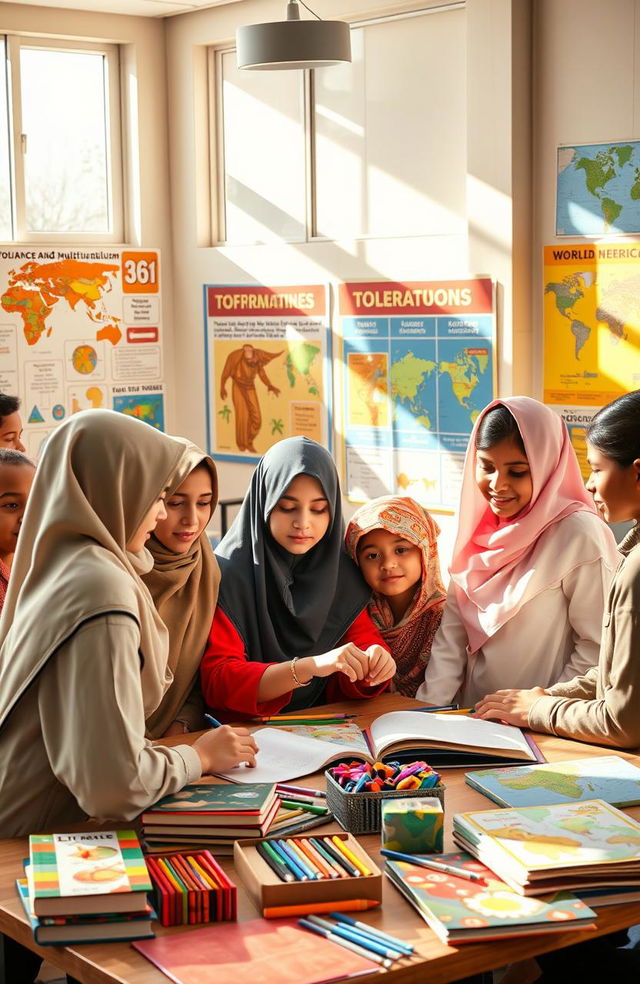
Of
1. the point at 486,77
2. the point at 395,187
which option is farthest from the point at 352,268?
the point at 486,77

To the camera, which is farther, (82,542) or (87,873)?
(82,542)

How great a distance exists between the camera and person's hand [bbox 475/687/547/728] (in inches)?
96.1

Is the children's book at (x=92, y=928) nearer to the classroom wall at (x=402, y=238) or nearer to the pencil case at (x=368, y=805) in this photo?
the pencil case at (x=368, y=805)

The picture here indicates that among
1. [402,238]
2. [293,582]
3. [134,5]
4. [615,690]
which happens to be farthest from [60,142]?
[615,690]

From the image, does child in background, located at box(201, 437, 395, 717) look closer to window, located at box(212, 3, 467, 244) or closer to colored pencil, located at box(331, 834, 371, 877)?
colored pencil, located at box(331, 834, 371, 877)

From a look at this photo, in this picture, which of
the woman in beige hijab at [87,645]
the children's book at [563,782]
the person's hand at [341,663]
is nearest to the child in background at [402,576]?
the person's hand at [341,663]

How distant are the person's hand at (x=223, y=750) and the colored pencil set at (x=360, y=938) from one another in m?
0.50

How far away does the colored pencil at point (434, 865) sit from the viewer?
1.73 metres

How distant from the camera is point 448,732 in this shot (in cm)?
232

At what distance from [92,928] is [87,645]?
0.41 metres

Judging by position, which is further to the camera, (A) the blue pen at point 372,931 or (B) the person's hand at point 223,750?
(B) the person's hand at point 223,750

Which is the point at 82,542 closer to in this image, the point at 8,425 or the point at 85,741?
the point at 85,741

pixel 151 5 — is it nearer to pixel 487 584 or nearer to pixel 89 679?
pixel 487 584

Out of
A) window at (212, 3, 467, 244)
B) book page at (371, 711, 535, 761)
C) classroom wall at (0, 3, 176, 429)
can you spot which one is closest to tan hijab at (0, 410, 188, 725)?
book page at (371, 711, 535, 761)
